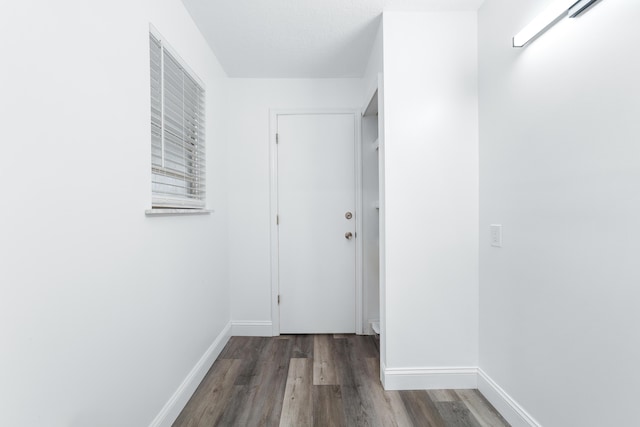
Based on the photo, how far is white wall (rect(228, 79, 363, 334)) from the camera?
280cm

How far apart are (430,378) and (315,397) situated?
0.72 m

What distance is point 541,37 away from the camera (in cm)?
137

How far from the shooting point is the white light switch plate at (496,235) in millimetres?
1690

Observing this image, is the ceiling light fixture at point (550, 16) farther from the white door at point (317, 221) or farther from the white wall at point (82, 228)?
the white wall at point (82, 228)

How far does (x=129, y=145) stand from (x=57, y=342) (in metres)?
0.76

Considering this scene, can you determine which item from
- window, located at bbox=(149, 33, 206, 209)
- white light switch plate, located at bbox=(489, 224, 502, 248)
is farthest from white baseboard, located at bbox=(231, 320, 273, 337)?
white light switch plate, located at bbox=(489, 224, 502, 248)

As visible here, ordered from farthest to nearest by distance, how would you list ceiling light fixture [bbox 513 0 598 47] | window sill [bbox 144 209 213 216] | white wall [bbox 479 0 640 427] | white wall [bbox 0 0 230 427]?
window sill [bbox 144 209 213 216]
ceiling light fixture [bbox 513 0 598 47]
white wall [bbox 479 0 640 427]
white wall [bbox 0 0 230 427]

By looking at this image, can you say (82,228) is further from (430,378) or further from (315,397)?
(430,378)

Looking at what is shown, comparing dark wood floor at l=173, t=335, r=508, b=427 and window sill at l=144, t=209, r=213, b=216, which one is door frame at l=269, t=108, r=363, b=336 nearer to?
dark wood floor at l=173, t=335, r=508, b=427

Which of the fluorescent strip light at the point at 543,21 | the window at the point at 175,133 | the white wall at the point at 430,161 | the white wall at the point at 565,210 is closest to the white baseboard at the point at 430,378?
the white wall at the point at 430,161

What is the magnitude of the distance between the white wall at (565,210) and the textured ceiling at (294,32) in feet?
2.35

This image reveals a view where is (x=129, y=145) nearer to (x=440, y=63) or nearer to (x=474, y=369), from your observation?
(x=440, y=63)

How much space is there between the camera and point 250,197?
2.80 meters

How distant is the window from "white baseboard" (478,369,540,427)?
2.05m
